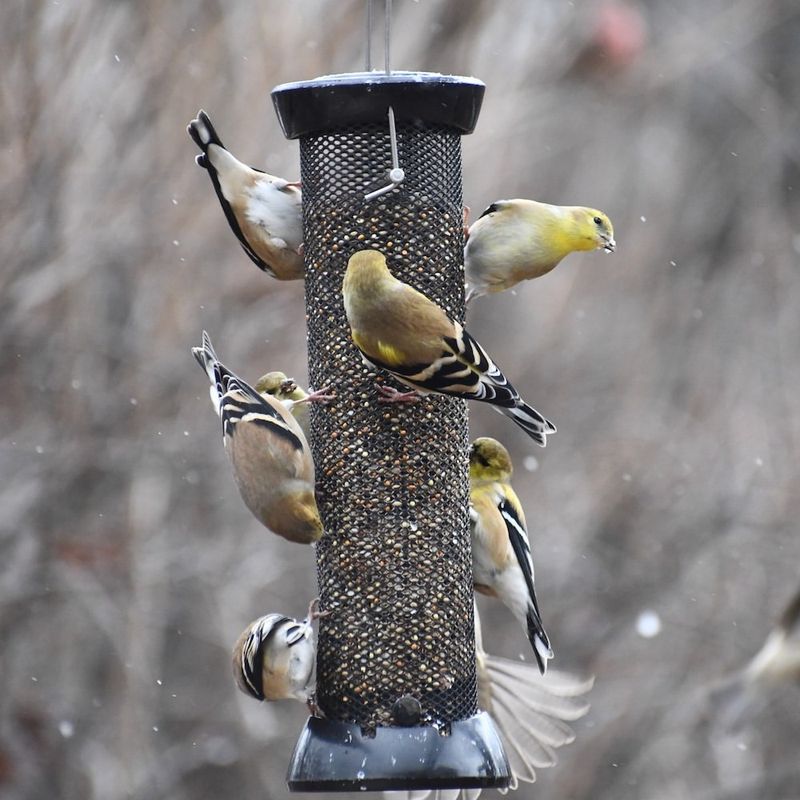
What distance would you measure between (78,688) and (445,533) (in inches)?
201

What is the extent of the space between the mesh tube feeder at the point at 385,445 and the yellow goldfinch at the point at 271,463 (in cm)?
15

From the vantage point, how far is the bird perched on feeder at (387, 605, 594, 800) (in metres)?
6.20

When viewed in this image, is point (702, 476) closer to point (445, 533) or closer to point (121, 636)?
point (121, 636)

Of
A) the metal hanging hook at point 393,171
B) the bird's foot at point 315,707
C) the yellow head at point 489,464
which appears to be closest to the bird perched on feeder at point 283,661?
the bird's foot at point 315,707

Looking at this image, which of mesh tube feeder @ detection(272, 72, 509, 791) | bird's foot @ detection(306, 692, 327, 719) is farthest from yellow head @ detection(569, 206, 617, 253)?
bird's foot @ detection(306, 692, 327, 719)

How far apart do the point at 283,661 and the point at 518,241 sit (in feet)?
5.07

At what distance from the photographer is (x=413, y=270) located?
524 centimetres

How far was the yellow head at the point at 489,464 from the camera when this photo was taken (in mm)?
5961

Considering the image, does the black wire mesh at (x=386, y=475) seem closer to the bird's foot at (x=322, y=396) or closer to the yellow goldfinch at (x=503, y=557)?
the bird's foot at (x=322, y=396)

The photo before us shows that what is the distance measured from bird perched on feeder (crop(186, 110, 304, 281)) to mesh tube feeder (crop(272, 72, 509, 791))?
0.39ft

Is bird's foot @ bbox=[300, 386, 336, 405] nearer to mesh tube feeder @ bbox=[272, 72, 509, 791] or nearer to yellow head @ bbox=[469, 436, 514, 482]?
mesh tube feeder @ bbox=[272, 72, 509, 791]

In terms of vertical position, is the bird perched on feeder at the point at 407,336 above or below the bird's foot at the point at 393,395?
above

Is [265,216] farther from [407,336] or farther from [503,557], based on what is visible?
[503,557]

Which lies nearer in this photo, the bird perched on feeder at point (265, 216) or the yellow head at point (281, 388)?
the bird perched on feeder at point (265, 216)
